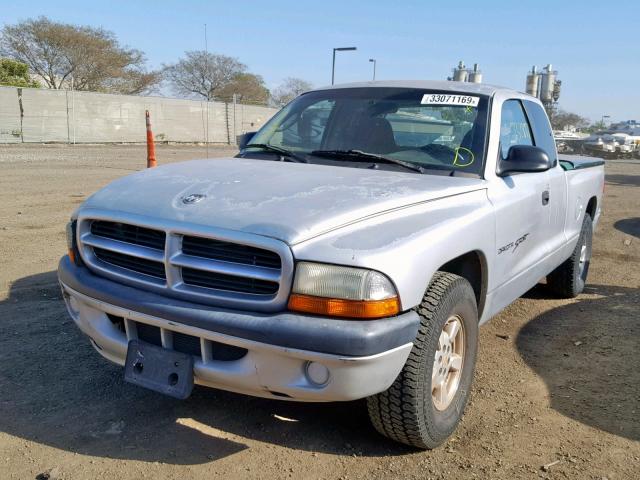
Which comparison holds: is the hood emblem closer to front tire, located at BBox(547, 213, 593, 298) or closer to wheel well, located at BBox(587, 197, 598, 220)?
front tire, located at BBox(547, 213, 593, 298)

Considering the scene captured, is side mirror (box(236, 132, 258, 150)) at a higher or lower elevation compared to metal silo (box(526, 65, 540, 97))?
lower

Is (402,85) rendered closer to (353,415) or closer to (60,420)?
(353,415)

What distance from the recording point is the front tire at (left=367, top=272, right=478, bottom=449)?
2641 millimetres

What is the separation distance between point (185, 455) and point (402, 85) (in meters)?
2.69

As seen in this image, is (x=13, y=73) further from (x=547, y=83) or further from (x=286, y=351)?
(x=286, y=351)

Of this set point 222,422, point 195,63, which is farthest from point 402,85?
point 195,63

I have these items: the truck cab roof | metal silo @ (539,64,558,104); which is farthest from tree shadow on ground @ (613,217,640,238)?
metal silo @ (539,64,558,104)

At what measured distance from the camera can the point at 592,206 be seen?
586 centimetres

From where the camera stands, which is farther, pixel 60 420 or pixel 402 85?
pixel 402 85

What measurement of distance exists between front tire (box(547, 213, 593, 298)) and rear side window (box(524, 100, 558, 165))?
0.94 m

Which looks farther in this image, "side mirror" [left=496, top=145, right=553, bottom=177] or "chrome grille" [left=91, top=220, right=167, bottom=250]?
"side mirror" [left=496, top=145, right=553, bottom=177]

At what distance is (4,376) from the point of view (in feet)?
11.6

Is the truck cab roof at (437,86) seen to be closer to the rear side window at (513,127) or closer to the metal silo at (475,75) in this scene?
the rear side window at (513,127)

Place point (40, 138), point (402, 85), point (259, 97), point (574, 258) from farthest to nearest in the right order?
point (259, 97) → point (40, 138) → point (574, 258) → point (402, 85)
